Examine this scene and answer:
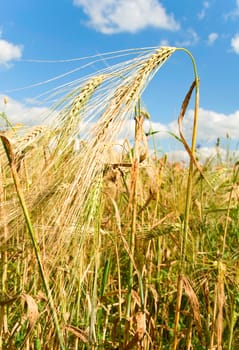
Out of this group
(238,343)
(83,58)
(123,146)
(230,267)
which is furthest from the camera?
(238,343)

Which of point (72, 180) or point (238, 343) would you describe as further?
point (238, 343)

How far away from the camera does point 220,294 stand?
1.52m

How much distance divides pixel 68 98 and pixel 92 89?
7 centimetres

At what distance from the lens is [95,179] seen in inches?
46.5

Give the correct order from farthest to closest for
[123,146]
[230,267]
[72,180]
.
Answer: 1. [230,267]
2. [123,146]
3. [72,180]

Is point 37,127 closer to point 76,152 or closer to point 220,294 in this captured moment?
point 76,152

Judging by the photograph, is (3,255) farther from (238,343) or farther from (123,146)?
(238,343)

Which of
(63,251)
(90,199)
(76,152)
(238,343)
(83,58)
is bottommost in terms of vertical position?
(238,343)

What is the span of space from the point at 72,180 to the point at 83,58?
0.34 meters

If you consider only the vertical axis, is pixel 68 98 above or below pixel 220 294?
above

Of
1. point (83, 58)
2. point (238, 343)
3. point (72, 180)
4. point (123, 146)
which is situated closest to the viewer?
point (72, 180)

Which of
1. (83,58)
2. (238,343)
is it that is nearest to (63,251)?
(83,58)

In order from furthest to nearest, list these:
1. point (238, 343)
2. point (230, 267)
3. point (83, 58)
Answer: point (238, 343) → point (230, 267) → point (83, 58)

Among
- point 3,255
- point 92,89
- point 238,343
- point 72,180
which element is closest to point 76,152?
point 72,180
